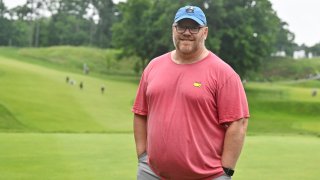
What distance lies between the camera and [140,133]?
412cm

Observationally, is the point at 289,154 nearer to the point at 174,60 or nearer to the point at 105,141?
the point at 105,141

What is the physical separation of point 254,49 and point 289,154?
41177mm

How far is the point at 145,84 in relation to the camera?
4.04m

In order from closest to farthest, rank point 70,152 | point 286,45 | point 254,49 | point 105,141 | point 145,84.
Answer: point 145,84, point 70,152, point 105,141, point 254,49, point 286,45

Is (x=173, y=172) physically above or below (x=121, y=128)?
above

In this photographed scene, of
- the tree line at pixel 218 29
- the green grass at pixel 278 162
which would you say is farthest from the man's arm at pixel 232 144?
the tree line at pixel 218 29

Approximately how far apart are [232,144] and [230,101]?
29cm

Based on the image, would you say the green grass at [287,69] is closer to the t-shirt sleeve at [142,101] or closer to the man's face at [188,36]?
the t-shirt sleeve at [142,101]

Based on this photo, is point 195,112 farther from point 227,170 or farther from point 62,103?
point 62,103

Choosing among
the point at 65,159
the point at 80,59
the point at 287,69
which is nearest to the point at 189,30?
the point at 65,159

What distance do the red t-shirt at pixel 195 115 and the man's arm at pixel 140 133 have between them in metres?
0.31

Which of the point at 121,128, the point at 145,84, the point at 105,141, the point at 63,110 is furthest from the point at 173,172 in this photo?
the point at 63,110

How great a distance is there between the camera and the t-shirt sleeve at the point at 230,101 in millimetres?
3650

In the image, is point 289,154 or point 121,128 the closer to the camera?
point 289,154
